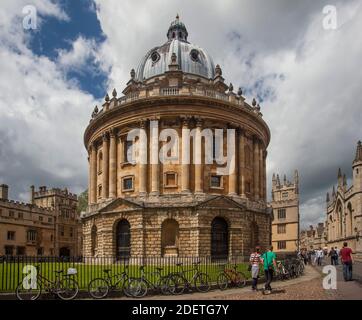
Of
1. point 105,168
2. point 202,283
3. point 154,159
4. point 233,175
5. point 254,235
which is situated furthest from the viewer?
point 105,168

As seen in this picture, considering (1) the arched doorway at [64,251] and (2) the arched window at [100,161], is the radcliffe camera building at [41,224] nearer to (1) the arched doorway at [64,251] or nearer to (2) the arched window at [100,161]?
(1) the arched doorway at [64,251]

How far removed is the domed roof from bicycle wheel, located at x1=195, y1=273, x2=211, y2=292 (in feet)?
110

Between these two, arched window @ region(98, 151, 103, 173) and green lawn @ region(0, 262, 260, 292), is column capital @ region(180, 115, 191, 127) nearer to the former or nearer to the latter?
arched window @ region(98, 151, 103, 173)

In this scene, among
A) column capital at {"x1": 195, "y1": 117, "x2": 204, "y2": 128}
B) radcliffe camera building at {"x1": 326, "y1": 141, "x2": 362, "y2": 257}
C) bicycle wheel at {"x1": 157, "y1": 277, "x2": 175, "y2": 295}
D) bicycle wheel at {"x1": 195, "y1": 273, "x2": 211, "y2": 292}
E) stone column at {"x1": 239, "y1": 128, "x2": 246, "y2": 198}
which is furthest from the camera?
radcliffe camera building at {"x1": 326, "y1": 141, "x2": 362, "y2": 257}

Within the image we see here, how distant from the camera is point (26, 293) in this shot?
15.0 meters

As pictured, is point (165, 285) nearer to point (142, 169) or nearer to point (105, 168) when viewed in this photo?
point (142, 169)

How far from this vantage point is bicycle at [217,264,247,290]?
18.2 meters

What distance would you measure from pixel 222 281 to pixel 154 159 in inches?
794

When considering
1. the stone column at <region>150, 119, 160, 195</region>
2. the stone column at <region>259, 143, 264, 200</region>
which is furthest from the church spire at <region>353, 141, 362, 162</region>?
the stone column at <region>150, 119, 160, 195</region>

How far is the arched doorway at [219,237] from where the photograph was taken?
35.7 meters

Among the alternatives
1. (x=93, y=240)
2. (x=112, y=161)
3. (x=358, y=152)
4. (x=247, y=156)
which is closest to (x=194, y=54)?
(x=247, y=156)

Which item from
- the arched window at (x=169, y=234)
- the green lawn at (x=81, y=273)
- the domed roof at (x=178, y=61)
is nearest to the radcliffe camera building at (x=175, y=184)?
the arched window at (x=169, y=234)

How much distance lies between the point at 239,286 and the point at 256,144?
84.7 feet

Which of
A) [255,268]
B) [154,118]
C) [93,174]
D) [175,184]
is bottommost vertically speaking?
[255,268]
